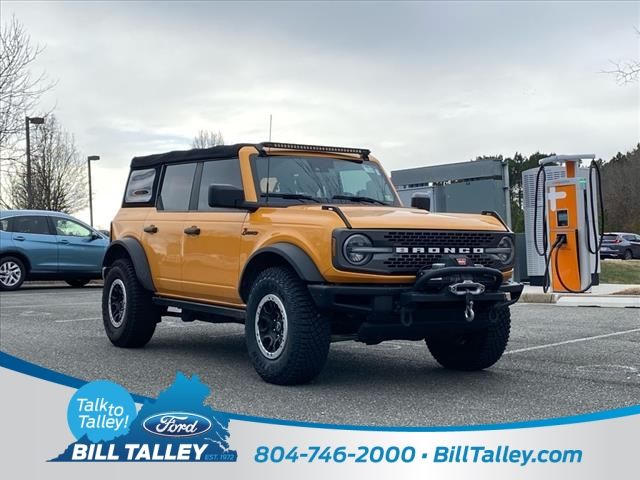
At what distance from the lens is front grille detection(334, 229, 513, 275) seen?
607cm

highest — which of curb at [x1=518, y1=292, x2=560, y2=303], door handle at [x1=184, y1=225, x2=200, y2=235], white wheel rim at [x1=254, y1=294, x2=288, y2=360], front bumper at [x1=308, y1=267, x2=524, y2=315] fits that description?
door handle at [x1=184, y1=225, x2=200, y2=235]

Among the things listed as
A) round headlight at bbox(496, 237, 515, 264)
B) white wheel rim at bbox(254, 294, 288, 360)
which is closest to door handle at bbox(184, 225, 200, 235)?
white wheel rim at bbox(254, 294, 288, 360)

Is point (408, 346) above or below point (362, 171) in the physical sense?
below

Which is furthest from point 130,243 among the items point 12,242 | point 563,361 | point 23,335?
point 12,242

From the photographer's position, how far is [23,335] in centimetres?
970

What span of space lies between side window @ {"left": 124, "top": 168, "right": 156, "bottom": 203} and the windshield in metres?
1.84

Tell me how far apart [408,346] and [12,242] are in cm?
1188

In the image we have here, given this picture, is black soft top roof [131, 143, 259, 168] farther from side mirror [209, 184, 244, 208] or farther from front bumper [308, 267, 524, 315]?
front bumper [308, 267, 524, 315]

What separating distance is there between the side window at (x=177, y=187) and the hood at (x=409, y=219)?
5.69 ft

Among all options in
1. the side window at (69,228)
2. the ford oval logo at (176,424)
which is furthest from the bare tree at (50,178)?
the ford oval logo at (176,424)

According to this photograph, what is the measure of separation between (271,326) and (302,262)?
62 centimetres

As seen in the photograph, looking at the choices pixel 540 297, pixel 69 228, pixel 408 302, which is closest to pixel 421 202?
pixel 408 302

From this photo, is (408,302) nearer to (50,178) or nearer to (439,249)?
(439,249)

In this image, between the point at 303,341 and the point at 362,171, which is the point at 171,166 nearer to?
the point at 362,171
